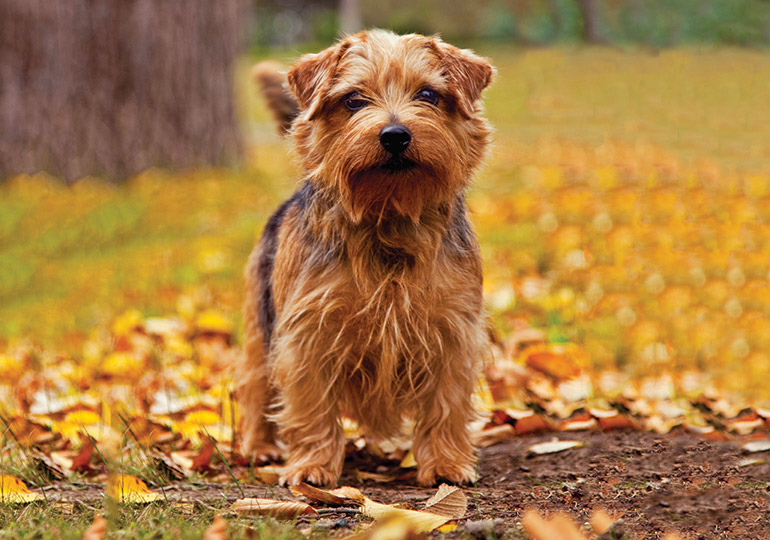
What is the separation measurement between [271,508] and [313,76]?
5.82 ft

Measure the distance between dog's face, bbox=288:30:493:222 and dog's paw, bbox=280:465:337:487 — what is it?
108cm

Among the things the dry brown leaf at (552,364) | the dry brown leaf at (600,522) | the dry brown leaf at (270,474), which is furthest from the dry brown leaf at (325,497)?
the dry brown leaf at (552,364)

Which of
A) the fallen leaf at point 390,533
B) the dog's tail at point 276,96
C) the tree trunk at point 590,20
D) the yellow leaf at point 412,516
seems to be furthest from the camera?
the tree trunk at point 590,20

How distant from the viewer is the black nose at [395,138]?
3.21 metres

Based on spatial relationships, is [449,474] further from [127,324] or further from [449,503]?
[127,324]

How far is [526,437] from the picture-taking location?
14.2 ft

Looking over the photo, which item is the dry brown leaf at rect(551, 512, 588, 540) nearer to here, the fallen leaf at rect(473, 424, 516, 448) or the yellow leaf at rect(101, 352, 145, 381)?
the fallen leaf at rect(473, 424, 516, 448)

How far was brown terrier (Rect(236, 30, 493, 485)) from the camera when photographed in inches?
133

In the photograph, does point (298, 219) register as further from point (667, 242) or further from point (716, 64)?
point (716, 64)

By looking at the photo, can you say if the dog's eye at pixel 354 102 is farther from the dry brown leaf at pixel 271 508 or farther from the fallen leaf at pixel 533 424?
the fallen leaf at pixel 533 424

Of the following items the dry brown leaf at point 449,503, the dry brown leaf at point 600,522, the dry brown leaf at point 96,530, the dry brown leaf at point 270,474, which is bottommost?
the dry brown leaf at point 270,474

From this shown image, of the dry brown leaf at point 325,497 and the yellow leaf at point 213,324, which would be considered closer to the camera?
the dry brown leaf at point 325,497

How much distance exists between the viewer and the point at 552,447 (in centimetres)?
389

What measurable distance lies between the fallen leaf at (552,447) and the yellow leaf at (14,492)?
2.07m
